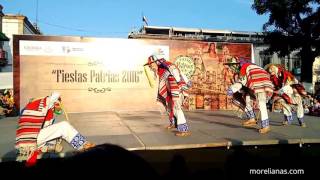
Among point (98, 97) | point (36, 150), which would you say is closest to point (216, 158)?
point (36, 150)

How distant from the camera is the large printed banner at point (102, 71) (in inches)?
787

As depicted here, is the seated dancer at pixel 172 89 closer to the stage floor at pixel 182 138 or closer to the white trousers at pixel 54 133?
the stage floor at pixel 182 138

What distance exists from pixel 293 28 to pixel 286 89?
24505 millimetres

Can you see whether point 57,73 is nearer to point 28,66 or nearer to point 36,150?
point 28,66

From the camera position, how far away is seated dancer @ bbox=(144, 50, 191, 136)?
10.7m

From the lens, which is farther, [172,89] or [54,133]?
[172,89]

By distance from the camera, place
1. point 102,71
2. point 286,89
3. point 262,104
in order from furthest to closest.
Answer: point 102,71 < point 286,89 < point 262,104

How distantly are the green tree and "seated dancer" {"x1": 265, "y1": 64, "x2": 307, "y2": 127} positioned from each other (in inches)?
894

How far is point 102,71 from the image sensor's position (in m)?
20.9

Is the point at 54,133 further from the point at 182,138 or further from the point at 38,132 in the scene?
the point at 182,138

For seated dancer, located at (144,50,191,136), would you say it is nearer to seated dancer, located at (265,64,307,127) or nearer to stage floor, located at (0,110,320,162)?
stage floor, located at (0,110,320,162)

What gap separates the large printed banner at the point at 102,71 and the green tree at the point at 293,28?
14981 millimetres
